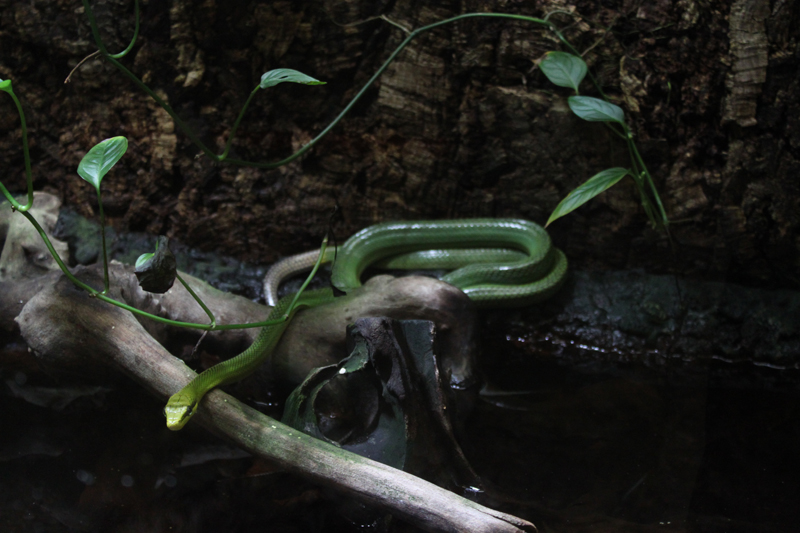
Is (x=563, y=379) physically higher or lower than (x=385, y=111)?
lower

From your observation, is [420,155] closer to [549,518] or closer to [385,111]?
[385,111]

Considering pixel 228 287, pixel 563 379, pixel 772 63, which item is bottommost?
pixel 228 287

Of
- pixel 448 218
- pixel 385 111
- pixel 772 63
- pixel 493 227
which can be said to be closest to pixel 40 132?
pixel 385 111

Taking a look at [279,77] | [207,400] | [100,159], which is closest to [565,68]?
[279,77]

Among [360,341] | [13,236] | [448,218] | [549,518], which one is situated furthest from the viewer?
[448,218]

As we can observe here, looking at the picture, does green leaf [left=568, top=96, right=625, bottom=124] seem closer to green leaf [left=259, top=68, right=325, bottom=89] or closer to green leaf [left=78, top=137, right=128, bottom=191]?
green leaf [left=259, top=68, right=325, bottom=89]

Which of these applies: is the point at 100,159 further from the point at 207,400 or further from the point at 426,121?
the point at 426,121

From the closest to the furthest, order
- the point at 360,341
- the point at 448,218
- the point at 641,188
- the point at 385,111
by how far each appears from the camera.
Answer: the point at 360,341, the point at 641,188, the point at 385,111, the point at 448,218

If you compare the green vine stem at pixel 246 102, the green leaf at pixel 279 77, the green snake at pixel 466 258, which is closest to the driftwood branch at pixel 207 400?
the green vine stem at pixel 246 102

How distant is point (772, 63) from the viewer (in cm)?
307

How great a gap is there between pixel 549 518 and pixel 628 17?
2742 mm

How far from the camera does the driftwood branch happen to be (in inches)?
68.2

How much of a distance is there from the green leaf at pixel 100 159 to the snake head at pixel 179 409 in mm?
789

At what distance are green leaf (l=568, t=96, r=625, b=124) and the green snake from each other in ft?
2.78
